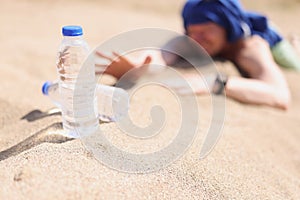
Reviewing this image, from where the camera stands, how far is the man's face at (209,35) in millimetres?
2104

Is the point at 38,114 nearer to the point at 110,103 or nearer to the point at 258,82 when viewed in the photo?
the point at 110,103

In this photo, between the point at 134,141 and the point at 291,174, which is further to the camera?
the point at 291,174

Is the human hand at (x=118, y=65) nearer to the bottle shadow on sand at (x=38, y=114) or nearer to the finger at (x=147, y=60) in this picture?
the finger at (x=147, y=60)

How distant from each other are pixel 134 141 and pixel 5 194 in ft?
1.48

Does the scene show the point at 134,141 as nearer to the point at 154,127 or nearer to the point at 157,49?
the point at 154,127

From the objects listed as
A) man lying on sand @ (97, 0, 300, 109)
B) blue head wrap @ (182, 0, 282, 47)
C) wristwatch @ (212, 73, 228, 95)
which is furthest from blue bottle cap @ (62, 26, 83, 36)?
blue head wrap @ (182, 0, 282, 47)

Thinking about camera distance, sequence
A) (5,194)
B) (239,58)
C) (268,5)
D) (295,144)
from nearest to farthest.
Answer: (5,194)
(295,144)
(239,58)
(268,5)

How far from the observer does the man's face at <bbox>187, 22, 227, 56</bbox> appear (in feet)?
6.90

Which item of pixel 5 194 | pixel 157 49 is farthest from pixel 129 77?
pixel 5 194

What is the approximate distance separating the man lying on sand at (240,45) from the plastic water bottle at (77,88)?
2.03 ft

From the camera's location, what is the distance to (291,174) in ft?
4.17

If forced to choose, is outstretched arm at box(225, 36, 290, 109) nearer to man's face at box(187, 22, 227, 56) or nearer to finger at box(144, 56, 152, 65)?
man's face at box(187, 22, 227, 56)

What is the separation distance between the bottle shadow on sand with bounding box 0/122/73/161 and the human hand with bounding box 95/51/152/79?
512mm

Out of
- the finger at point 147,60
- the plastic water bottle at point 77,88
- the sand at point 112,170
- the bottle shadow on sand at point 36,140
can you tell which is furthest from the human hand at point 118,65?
the bottle shadow on sand at point 36,140
